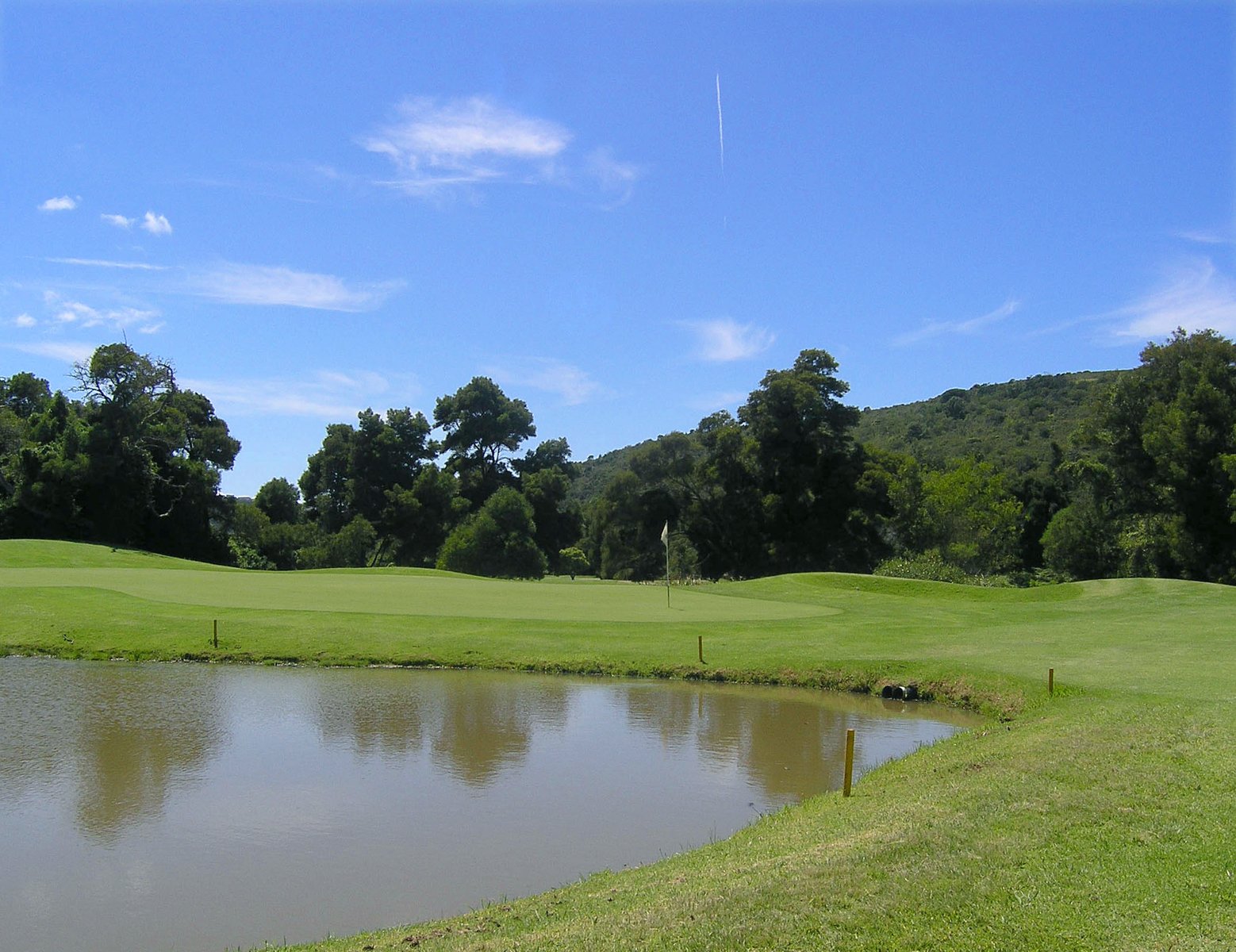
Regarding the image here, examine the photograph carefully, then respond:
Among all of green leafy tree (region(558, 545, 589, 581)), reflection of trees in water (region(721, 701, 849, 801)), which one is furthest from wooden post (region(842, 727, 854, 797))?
green leafy tree (region(558, 545, 589, 581))

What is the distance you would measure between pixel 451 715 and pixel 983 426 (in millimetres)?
91500

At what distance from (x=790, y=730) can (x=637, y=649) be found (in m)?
6.41

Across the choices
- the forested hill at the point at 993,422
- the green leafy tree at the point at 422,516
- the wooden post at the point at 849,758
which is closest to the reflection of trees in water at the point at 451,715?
A: the wooden post at the point at 849,758

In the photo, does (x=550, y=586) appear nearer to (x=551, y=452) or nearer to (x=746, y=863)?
(x=746, y=863)

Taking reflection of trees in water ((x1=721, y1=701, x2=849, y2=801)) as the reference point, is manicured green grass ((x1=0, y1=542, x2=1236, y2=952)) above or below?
above

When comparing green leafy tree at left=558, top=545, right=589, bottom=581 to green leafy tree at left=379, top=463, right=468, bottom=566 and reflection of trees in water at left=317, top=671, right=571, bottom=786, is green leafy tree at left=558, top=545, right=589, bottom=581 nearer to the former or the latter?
green leafy tree at left=379, top=463, right=468, bottom=566

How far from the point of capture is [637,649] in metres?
22.3

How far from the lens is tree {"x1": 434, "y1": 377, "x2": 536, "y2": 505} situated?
77.4m

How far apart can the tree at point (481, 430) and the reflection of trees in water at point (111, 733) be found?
187 ft

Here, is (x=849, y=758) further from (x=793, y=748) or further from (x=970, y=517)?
(x=970, y=517)

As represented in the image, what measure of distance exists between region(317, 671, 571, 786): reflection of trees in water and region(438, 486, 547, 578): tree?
1712 inches

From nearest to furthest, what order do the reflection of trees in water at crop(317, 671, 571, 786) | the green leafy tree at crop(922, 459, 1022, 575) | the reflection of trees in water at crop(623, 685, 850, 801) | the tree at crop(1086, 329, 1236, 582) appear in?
1. the reflection of trees in water at crop(623, 685, 850, 801)
2. the reflection of trees in water at crop(317, 671, 571, 786)
3. the tree at crop(1086, 329, 1236, 582)
4. the green leafy tree at crop(922, 459, 1022, 575)

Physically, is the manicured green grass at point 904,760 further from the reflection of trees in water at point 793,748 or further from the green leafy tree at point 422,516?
the green leafy tree at point 422,516

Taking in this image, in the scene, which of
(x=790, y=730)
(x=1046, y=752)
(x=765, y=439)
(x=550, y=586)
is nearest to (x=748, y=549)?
(x=765, y=439)
